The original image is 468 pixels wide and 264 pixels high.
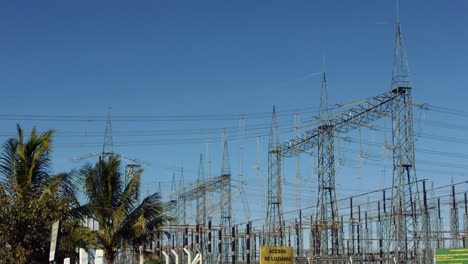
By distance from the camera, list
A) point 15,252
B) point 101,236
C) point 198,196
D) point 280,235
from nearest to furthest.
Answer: point 15,252 → point 101,236 → point 280,235 → point 198,196

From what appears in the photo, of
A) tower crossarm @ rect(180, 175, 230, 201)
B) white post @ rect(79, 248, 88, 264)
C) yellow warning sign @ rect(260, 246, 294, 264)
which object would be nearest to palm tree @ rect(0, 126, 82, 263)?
white post @ rect(79, 248, 88, 264)

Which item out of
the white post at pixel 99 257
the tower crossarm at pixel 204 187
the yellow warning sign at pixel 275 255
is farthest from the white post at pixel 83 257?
the tower crossarm at pixel 204 187

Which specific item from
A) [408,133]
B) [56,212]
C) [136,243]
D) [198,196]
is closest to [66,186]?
[56,212]

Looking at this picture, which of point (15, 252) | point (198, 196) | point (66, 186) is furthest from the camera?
point (198, 196)

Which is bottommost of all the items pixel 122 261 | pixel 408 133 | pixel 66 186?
pixel 122 261

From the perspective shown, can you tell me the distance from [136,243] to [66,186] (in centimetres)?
476

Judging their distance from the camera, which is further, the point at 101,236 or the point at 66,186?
the point at 101,236

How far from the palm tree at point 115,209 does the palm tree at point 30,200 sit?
2.63 metres

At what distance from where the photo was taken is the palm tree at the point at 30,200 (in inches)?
802

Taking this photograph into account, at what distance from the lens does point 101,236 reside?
2511 cm

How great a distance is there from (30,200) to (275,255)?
31.5 feet

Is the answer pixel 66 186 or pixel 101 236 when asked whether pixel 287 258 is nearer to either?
pixel 101 236

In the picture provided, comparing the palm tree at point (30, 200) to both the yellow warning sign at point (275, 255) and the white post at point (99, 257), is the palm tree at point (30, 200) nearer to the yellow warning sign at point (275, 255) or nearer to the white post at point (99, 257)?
the white post at point (99, 257)

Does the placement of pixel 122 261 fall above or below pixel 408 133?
below
